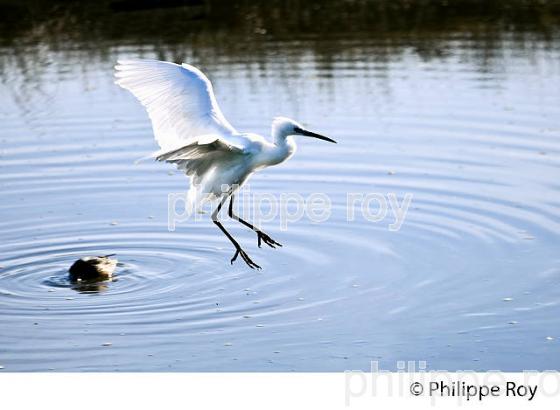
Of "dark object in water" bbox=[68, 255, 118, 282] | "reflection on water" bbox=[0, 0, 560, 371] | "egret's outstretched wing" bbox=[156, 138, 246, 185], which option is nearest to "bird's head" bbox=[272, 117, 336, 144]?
"egret's outstretched wing" bbox=[156, 138, 246, 185]

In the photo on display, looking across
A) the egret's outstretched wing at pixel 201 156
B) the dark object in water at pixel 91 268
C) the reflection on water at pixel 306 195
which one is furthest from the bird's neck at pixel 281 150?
the dark object in water at pixel 91 268

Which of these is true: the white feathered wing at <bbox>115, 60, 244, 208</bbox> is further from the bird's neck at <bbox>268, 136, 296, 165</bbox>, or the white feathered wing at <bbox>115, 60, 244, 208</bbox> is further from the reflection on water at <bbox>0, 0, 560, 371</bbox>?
the reflection on water at <bbox>0, 0, 560, 371</bbox>

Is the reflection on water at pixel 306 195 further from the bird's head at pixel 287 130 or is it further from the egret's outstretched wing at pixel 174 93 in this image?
the egret's outstretched wing at pixel 174 93

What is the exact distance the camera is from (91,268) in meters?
11.4

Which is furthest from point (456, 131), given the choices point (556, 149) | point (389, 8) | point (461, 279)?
point (389, 8)

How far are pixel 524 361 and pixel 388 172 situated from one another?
18.4 feet

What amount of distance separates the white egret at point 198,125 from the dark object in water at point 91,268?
107 centimetres

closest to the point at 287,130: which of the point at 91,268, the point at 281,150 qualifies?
the point at 281,150

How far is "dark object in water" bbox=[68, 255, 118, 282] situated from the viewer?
11359mm

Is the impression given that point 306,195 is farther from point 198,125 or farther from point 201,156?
point 201,156

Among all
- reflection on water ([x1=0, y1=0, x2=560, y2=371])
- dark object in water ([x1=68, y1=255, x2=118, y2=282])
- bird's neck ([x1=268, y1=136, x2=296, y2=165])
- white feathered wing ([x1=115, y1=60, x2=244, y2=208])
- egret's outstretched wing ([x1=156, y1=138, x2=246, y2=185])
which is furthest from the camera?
dark object in water ([x1=68, y1=255, x2=118, y2=282])

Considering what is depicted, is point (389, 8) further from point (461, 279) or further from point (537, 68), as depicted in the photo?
point (461, 279)

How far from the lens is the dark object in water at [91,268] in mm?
11359

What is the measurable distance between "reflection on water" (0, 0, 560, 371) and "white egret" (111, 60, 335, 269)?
101cm
